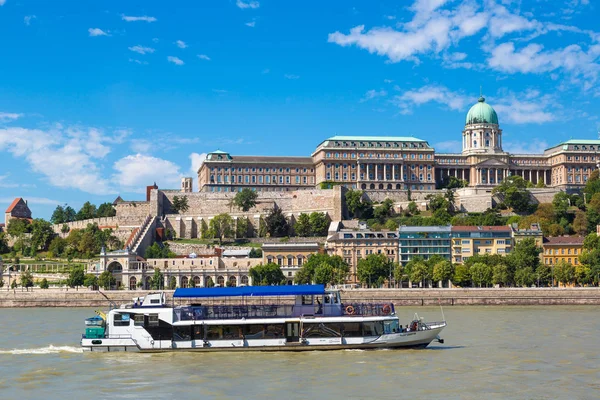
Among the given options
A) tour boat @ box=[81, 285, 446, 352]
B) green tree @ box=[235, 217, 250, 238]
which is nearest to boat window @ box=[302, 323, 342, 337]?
tour boat @ box=[81, 285, 446, 352]

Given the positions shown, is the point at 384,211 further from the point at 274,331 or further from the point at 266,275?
the point at 274,331

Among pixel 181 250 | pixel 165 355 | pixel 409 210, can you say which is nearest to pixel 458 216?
pixel 409 210

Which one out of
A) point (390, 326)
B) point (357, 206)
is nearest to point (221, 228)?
point (357, 206)

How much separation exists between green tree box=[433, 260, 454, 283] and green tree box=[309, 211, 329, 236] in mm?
27130

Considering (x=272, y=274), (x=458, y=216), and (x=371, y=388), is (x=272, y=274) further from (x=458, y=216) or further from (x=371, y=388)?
(x=371, y=388)

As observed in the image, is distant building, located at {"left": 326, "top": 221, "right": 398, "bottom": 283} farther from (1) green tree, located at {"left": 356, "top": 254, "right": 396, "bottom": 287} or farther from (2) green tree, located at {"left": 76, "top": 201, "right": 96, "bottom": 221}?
(2) green tree, located at {"left": 76, "top": 201, "right": 96, "bottom": 221}

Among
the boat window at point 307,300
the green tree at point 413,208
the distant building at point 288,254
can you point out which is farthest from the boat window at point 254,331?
the green tree at point 413,208

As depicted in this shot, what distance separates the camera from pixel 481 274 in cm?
7738

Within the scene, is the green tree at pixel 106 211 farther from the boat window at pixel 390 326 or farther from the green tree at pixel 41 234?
the boat window at pixel 390 326

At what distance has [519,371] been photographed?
100 feet

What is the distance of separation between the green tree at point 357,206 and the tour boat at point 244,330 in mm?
73776

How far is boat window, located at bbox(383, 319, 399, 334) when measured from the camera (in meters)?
37.1

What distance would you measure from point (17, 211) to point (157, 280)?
4917cm

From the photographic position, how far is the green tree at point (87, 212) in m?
121
